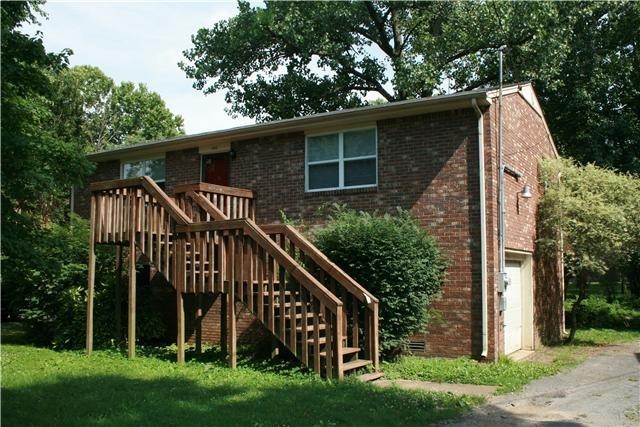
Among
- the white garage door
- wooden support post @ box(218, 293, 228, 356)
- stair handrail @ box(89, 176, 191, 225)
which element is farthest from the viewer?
the white garage door

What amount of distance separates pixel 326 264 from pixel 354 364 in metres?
1.70

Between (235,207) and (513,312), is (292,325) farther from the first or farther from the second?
(513,312)

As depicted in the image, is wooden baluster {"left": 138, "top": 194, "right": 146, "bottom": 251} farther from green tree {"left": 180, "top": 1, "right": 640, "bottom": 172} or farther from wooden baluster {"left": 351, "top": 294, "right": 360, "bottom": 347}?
green tree {"left": 180, "top": 1, "right": 640, "bottom": 172}

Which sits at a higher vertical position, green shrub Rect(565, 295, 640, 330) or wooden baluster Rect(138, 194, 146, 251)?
wooden baluster Rect(138, 194, 146, 251)

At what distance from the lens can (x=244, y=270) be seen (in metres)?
10.2

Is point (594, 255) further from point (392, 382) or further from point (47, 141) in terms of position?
point (47, 141)

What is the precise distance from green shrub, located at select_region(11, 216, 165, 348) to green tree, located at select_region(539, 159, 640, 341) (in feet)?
29.1

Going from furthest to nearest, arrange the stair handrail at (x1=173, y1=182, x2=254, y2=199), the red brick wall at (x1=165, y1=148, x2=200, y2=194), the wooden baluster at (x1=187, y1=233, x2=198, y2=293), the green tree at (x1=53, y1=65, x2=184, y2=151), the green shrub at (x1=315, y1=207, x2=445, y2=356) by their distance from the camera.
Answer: the green tree at (x1=53, y1=65, x2=184, y2=151), the red brick wall at (x1=165, y1=148, x2=200, y2=194), the stair handrail at (x1=173, y1=182, x2=254, y2=199), the wooden baluster at (x1=187, y1=233, x2=198, y2=293), the green shrub at (x1=315, y1=207, x2=445, y2=356)

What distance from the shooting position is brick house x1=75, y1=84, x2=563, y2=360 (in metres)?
11.2

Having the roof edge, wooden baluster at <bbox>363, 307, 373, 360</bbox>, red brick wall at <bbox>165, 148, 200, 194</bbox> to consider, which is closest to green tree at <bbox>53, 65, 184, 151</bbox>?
the roof edge

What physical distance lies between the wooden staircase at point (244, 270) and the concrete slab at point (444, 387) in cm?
60

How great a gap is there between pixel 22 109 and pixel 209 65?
20461 millimetres

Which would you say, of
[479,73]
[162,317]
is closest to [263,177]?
[162,317]

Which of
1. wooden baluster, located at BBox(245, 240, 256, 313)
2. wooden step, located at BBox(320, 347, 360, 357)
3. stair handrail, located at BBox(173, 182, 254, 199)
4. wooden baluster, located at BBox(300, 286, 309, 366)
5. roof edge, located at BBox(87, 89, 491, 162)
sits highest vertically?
roof edge, located at BBox(87, 89, 491, 162)
